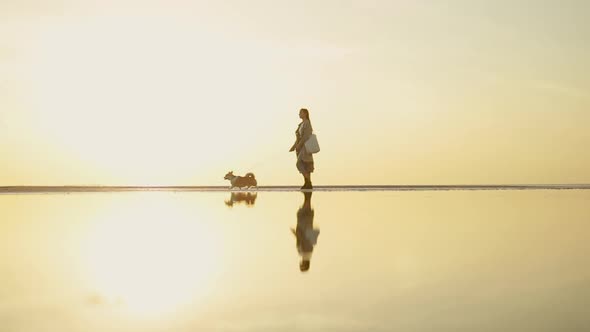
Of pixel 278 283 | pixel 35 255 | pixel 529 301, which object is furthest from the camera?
pixel 35 255

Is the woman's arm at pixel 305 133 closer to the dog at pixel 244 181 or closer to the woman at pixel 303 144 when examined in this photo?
the woman at pixel 303 144

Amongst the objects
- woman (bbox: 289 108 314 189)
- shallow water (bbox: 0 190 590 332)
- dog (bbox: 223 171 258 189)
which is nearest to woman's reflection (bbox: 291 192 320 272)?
shallow water (bbox: 0 190 590 332)

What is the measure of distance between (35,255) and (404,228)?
468 centimetres

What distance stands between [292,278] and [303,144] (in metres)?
20.2

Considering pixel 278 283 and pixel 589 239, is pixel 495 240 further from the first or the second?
pixel 278 283

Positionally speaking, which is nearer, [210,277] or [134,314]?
[134,314]

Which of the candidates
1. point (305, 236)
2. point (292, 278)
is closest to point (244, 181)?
point (305, 236)

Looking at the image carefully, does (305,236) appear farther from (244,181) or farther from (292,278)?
(244,181)

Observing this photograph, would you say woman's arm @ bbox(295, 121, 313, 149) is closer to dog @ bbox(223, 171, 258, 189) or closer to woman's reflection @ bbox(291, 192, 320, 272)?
dog @ bbox(223, 171, 258, 189)

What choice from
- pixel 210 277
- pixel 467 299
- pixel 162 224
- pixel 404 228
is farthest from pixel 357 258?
pixel 162 224

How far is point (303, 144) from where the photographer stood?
84.7 ft

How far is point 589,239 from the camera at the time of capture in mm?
8945

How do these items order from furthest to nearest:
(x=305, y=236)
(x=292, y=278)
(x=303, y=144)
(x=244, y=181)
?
1. (x=244, y=181)
2. (x=303, y=144)
3. (x=305, y=236)
4. (x=292, y=278)

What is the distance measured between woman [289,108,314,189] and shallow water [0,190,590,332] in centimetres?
1514
